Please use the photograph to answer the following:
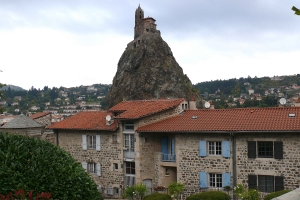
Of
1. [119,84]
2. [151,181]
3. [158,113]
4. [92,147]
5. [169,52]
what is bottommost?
[151,181]

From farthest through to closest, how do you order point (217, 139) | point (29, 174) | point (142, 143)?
1. point (142, 143)
2. point (217, 139)
3. point (29, 174)

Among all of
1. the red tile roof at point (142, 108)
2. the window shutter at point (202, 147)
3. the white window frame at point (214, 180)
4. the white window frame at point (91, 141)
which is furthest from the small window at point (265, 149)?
the white window frame at point (91, 141)

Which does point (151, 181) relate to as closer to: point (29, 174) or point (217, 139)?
point (217, 139)

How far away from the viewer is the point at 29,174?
9.84 m

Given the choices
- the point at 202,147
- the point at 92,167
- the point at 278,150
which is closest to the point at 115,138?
the point at 92,167

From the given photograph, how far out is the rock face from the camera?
6906 centimetres

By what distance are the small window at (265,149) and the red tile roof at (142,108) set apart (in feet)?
22.3

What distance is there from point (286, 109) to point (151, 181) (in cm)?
984

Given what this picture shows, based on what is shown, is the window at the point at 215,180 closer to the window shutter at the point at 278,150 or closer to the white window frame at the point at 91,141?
the window shutter at the point at 278,150

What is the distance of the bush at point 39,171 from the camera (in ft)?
31.4

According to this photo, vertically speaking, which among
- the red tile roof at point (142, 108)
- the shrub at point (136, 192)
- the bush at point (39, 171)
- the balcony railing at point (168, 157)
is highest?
the red tile roof at point (142, 108)

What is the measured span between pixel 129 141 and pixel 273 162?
30.9 feet

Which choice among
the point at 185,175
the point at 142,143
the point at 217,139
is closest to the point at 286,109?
the point at 217,139

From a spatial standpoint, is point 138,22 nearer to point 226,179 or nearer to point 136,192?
point 226,179
